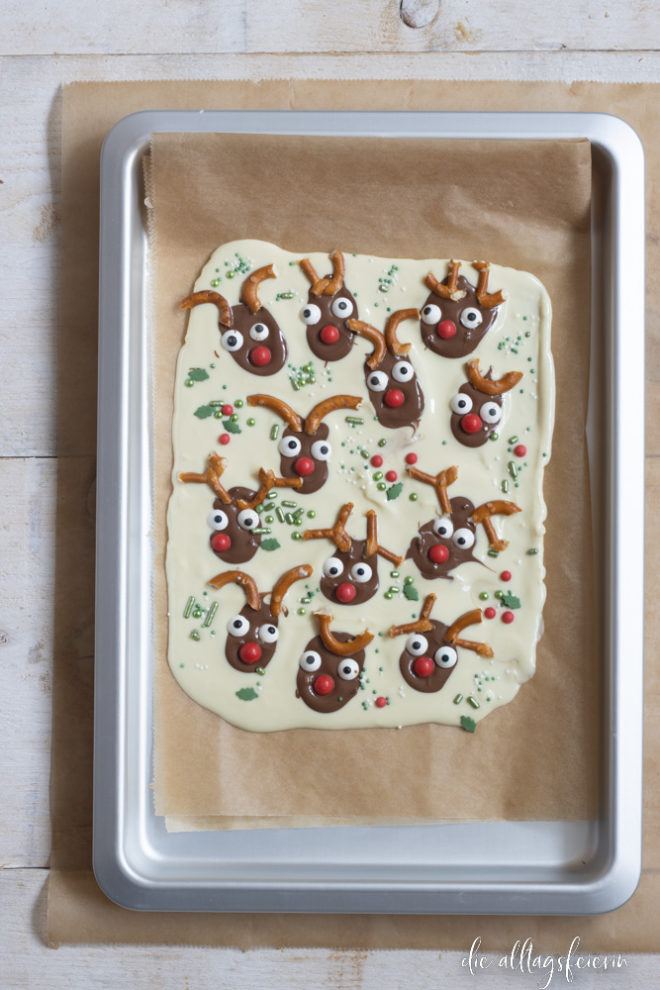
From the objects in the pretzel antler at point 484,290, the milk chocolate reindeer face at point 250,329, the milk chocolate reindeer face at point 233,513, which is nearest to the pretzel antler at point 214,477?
the milk chocolate reindeer face at point 233,513

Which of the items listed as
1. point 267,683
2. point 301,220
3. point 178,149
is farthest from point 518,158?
point 267,683

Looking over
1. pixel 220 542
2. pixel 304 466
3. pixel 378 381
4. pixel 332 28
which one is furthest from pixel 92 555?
pixel 332 28

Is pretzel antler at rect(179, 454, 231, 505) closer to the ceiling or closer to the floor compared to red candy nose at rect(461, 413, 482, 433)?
closer to the floor

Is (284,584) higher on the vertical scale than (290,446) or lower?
lower

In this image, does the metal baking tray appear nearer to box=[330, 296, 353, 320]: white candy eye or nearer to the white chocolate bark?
the white chocolate bark

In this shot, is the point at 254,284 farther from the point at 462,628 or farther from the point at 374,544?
the point at 462,628

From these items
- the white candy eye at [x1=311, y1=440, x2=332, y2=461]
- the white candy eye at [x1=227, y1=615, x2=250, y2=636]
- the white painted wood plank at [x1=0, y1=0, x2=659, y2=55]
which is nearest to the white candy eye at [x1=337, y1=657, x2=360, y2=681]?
the white candy eye at [x1=227, y1=615, x2=250, y2=636]

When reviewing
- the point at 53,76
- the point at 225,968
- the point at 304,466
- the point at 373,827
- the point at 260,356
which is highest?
the point at 53,76
